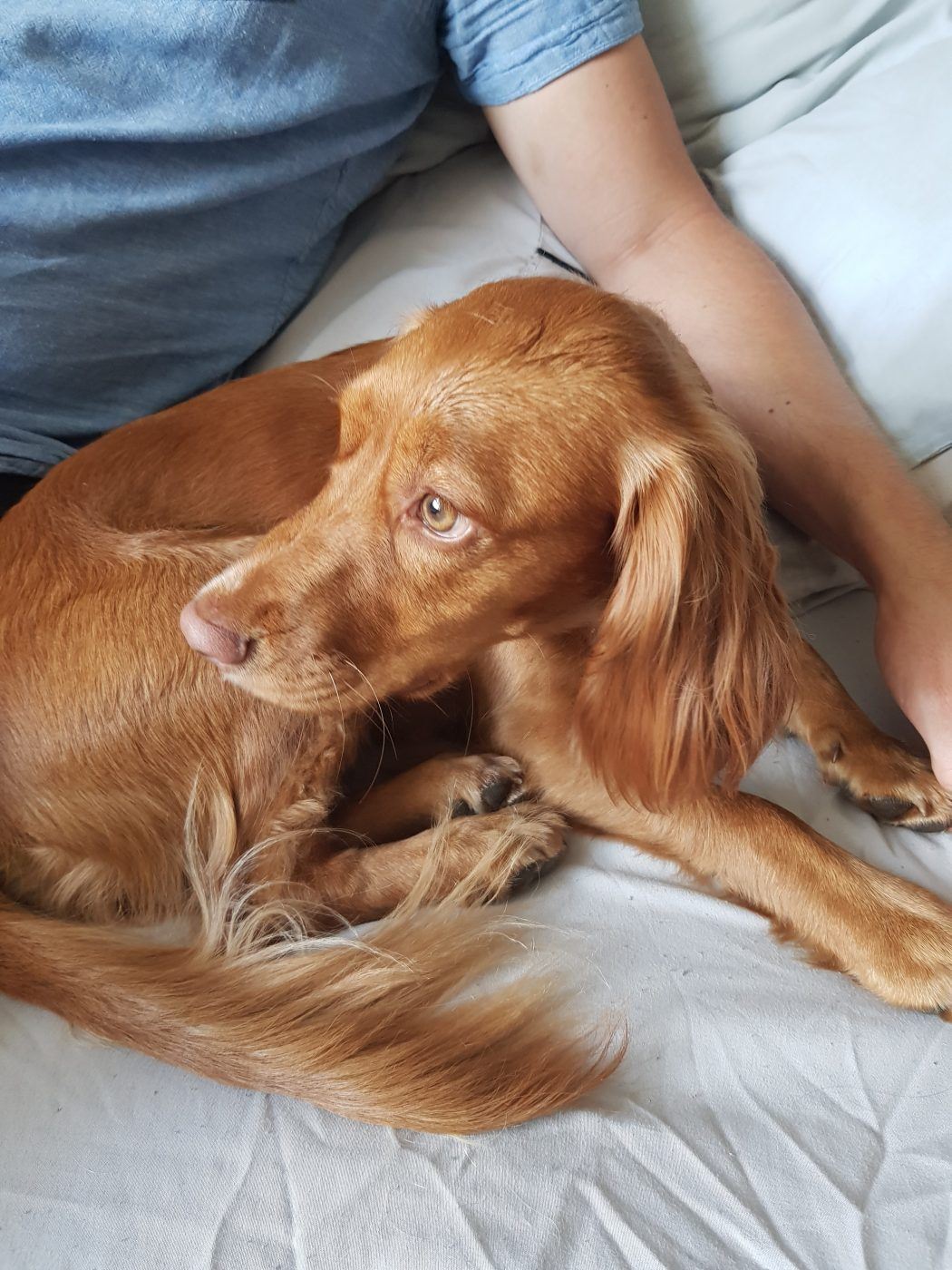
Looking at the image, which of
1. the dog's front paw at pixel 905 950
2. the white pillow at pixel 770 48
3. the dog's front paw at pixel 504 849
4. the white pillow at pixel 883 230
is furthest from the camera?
the white pillow at pixel 770 48

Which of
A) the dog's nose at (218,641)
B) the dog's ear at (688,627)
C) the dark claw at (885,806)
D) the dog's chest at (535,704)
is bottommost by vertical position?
the dark claw at (885,806)

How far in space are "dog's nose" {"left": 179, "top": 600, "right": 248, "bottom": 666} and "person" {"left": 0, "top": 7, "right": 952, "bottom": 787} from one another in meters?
0.67

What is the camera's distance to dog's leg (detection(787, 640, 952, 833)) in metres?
1.26

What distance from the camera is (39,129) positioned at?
1364mm

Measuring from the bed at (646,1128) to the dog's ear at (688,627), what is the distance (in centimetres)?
24

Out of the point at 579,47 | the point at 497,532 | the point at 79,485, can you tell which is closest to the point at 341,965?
the point at 497,532

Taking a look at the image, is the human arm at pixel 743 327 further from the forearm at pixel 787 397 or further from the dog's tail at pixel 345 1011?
the dog's tail at pixel 345 1011

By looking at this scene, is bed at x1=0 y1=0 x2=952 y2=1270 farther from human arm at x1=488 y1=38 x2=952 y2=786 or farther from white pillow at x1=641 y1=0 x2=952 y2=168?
white pillow at x1=641 y1=0 x2=952 y2=168

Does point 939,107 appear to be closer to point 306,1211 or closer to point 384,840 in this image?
point 384,840

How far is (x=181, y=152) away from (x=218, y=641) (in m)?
0.98

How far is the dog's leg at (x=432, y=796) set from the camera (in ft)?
4.67

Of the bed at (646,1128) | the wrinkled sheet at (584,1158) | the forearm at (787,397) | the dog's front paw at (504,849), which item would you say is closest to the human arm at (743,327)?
the forearm at (787,397)

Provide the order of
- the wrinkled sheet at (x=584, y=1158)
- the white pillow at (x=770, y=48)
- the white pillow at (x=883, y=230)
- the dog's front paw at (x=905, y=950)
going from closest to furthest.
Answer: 1. the wrinkled sheet at (x=584, y=1158)
2. the dog's front paw at (x=905, y=950)
3. the white pillow at (x=883, y=230)
4. the white pillow at (x=770, y=48)

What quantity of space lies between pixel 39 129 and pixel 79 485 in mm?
572
